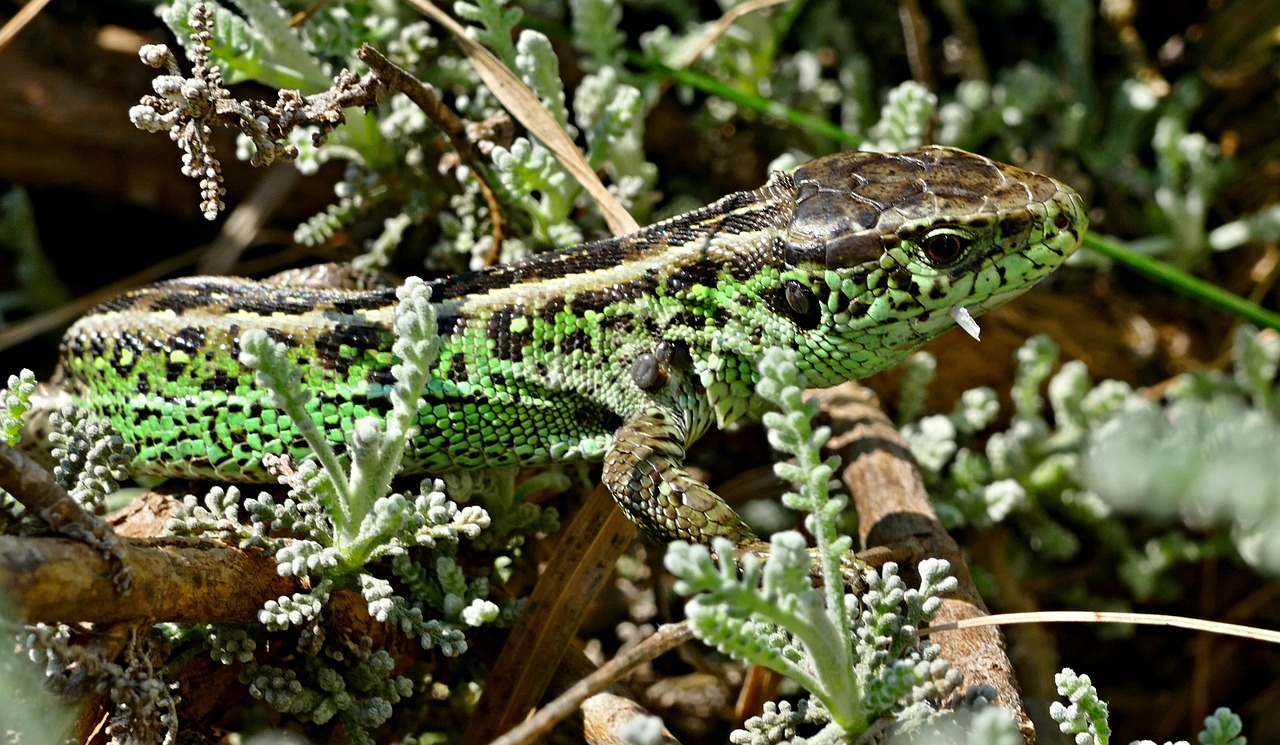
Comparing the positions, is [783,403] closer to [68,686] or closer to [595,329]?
[595,329]

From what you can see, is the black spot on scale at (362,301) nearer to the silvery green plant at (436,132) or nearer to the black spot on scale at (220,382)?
the black spot on scale at (220,382)

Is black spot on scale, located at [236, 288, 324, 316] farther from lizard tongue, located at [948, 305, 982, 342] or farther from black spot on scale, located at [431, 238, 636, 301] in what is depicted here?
lizard tongue, located at [948, 305, 982, 342]

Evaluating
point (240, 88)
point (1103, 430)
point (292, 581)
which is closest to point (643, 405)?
point (292, 581)

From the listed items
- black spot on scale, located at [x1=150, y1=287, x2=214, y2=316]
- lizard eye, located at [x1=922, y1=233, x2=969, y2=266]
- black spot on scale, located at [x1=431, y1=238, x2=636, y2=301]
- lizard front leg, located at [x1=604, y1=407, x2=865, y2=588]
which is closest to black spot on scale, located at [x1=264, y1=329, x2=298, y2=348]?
black spot on scale, located at [x1=150, y1=287, x2=214, y2=316]

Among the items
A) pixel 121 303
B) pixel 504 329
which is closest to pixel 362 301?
pixel 504 329

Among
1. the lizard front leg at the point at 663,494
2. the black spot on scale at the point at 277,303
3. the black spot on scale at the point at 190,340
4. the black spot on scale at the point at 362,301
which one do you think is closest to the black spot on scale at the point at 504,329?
the black spot on scale at the point at 362,301
